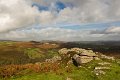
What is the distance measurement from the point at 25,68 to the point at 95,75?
16.6 meters

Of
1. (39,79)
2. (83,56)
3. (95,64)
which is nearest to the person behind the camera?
(39,79)

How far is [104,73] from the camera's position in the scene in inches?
1645

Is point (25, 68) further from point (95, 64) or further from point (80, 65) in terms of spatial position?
point (95, 64)

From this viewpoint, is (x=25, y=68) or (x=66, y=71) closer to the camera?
(x=66, y=71)

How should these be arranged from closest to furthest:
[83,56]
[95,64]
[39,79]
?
[39,79]
[95,64]
[83,56]

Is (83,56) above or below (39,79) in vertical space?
above

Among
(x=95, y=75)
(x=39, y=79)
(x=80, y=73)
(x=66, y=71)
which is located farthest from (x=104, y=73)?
(x=39, y=79)

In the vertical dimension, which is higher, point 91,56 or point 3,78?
point 91,56

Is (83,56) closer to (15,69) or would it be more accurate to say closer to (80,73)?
(80,73)

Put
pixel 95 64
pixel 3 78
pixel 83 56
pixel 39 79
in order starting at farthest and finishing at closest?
pixel 83 56 < pixel 95 64 < pixel 3 78 < pixel 39 79

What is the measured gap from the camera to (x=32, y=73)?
44.3 metres

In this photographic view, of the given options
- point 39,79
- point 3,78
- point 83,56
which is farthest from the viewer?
point 83,56

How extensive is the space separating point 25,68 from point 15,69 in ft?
7.96

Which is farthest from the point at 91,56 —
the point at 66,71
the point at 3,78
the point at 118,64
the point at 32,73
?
the point at 3,78
